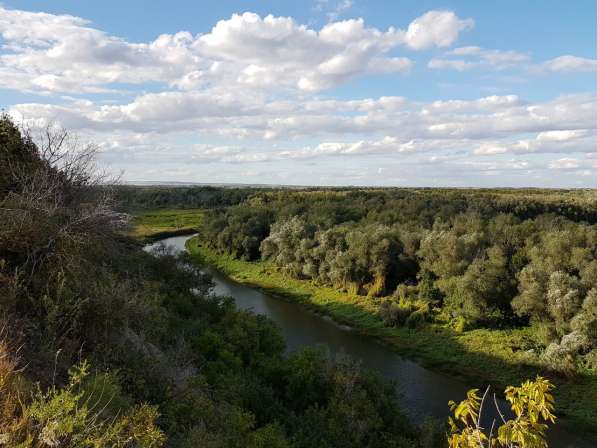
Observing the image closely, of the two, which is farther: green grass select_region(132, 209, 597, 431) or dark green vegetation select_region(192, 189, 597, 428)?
dark green vegetation select_region(192, 189, 597, 428)

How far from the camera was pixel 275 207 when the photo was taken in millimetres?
80125

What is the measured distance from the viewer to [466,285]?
3716 cm

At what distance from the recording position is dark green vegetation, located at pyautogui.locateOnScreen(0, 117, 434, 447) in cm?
699

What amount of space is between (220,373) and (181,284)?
12009 millimetres

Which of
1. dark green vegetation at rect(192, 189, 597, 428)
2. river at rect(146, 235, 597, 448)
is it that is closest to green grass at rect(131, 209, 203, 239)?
dark green vegetation at rect(192, 189, 597, 428)

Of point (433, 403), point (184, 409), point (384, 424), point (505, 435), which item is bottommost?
point (433, 403)

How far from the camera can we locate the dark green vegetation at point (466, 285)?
29.8 metres

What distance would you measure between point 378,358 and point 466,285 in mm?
10030

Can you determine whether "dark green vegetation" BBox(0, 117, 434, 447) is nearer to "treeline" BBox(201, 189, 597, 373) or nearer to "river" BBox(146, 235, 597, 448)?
"river" BBox(146, 235, 597, 448)

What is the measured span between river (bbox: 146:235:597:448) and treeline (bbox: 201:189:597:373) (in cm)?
483

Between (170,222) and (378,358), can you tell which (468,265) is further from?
(170,222)

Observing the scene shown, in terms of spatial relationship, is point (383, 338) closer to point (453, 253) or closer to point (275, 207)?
point (453, 253)

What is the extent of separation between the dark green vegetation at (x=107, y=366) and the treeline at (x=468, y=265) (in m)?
18.1

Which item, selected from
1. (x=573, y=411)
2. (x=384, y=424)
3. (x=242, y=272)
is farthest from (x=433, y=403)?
(x=242, y=272)
